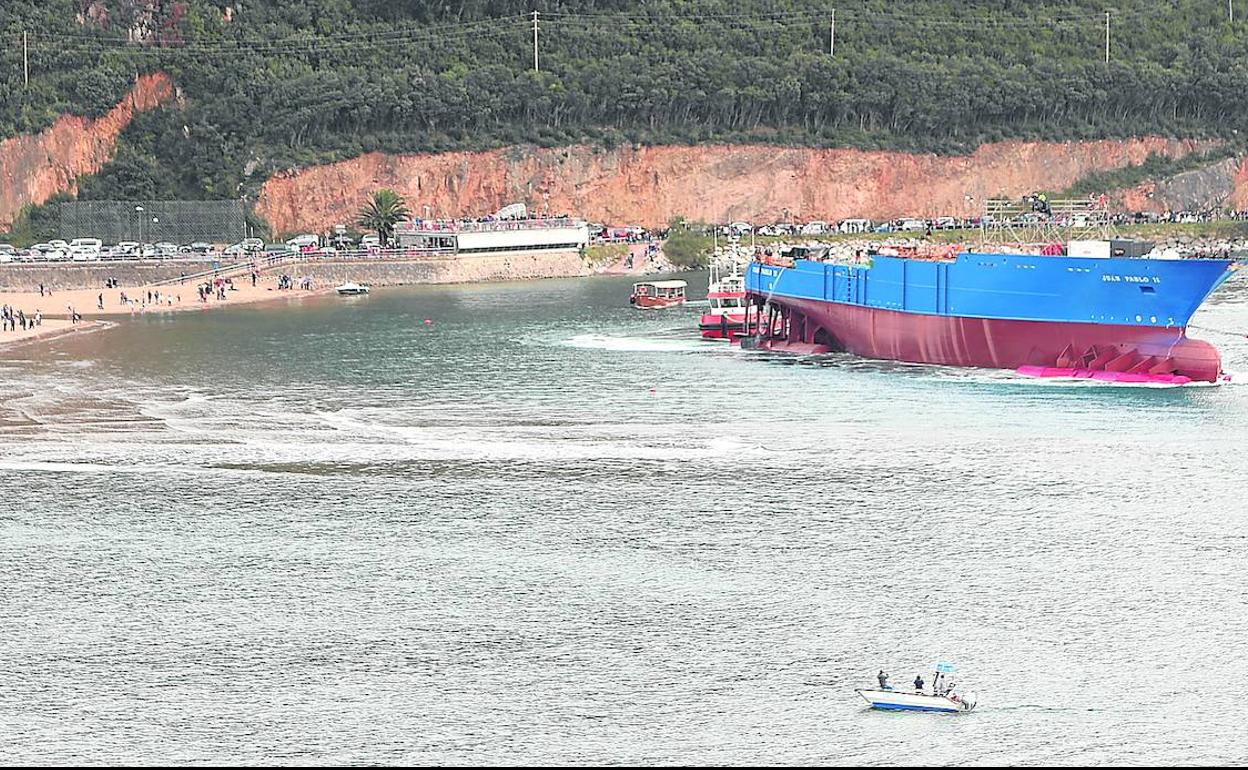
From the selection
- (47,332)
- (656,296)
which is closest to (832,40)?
(656,296)

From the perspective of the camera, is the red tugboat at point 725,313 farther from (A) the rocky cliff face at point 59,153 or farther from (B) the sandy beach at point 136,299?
(A) the rocky cliff face at point 59,153

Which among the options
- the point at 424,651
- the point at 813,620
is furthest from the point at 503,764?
the point at 813,620

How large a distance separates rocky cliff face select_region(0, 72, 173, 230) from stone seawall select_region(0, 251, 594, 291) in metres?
24.7

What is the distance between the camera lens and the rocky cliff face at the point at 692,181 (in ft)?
530

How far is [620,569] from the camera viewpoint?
1925 inches

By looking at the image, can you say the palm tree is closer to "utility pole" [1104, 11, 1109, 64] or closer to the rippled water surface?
"utility pole" [1104, 11, 1109, 64]

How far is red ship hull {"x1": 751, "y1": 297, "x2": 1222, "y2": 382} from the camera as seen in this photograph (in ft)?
253

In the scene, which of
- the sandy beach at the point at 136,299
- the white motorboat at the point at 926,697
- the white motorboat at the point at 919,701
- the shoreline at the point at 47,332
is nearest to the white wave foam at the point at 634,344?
the shoreline at the point at 47,332

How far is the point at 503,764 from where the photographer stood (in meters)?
36.8

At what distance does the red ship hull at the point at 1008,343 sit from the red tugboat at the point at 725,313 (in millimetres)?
7201

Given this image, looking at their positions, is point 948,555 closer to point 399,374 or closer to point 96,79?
point 399,374

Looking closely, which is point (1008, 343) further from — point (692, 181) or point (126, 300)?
point (692, 181)

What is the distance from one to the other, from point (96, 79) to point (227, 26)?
13056 millimetres

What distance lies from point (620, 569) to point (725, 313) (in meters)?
54.4
